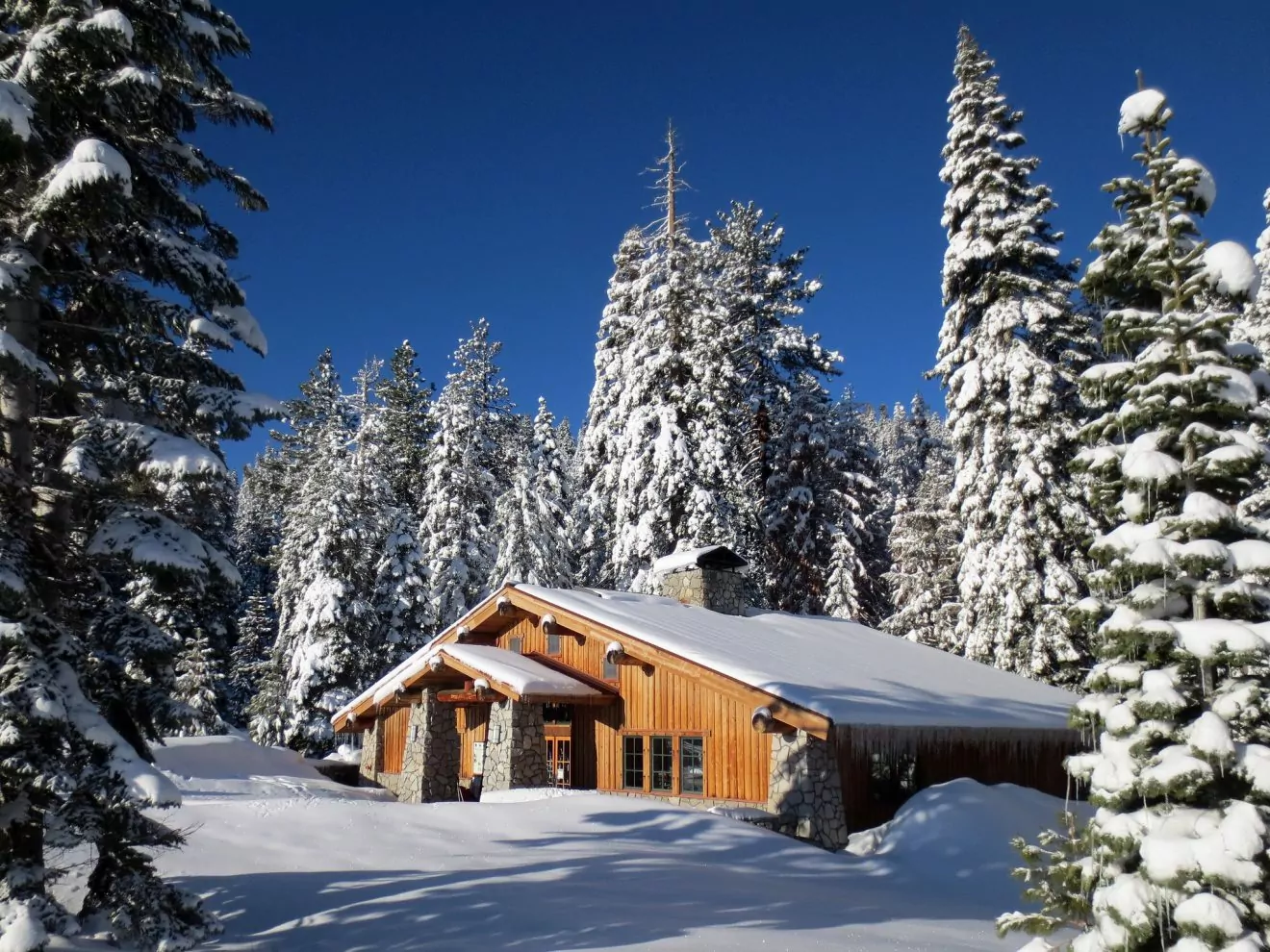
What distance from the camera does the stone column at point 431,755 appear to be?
896 inches

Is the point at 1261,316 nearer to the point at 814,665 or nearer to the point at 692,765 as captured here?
the point at 814,665

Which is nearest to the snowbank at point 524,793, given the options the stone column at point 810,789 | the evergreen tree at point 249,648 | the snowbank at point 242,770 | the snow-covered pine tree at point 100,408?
the snowbank at point 242,770

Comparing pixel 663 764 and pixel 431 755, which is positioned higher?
pixel 431 755

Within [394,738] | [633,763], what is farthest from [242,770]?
[633,763]

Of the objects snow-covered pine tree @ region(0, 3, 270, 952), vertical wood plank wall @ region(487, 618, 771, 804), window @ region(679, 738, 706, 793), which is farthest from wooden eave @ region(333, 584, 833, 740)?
snow-covered pine tree @ region(0, 3, 270, 952)

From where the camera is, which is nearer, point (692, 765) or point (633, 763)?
point (692, 765)

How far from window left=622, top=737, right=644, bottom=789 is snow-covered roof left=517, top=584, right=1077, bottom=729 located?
2.67m

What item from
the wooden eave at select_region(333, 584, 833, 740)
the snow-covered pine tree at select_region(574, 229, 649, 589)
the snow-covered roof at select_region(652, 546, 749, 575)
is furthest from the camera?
the snow-covered pine tree at select_region(574, 229, 649, 589)

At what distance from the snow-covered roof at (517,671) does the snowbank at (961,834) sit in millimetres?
7032

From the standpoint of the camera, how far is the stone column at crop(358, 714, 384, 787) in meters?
27.5

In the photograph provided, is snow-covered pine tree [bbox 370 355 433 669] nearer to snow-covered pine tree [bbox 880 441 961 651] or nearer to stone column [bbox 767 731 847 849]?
snow-covered pine tree [bbox 880 441 961 651]

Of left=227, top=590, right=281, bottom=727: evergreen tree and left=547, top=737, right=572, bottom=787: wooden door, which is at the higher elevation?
left=227, top=590, right=281, bottom=727: evergreen tree

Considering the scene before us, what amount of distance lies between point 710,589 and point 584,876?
1398 cm

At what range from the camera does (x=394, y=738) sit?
1085 inches
